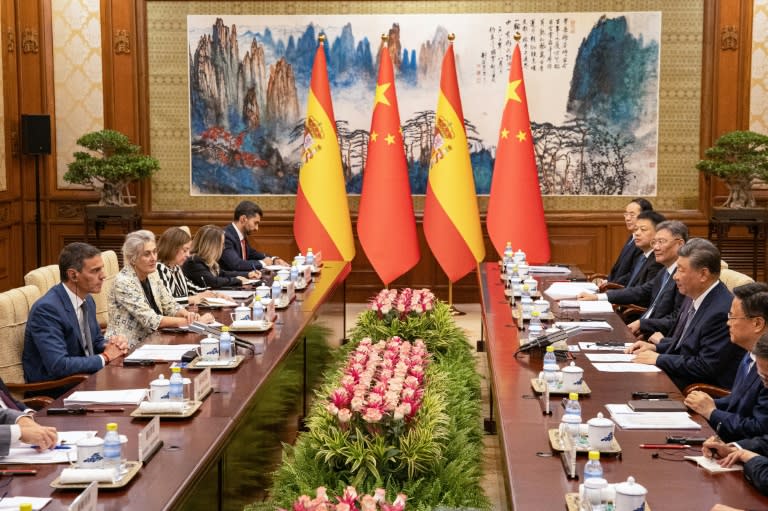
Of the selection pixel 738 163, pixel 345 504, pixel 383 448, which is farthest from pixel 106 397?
pixel 738 163

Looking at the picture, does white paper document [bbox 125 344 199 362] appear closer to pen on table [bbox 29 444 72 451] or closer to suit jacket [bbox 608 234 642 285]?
pen on table [bbox 29 444 72 451]

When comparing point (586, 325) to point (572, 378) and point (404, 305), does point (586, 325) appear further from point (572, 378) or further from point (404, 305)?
point (404, 305)

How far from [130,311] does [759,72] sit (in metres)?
7.01

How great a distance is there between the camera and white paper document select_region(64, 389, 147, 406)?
12.7 feet

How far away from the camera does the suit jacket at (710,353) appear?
4.85 metres

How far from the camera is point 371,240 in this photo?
978cm

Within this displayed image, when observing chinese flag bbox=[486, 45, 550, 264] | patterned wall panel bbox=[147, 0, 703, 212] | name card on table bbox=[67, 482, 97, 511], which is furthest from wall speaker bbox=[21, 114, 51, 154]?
name card on table bbox=[67, 482, 97, 511]

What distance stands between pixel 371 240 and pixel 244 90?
2106mm

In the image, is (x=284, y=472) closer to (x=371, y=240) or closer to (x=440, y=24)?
(x=371, y=240)

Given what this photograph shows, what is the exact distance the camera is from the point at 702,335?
16.2 feet

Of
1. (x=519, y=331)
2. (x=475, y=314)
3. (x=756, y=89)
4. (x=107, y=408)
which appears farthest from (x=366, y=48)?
(x=107, y=408)

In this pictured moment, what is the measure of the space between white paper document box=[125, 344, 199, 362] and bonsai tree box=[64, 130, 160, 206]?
5.01 meters

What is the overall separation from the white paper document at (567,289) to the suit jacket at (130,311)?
2544 mm

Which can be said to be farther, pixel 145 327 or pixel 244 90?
pixel 244 90
